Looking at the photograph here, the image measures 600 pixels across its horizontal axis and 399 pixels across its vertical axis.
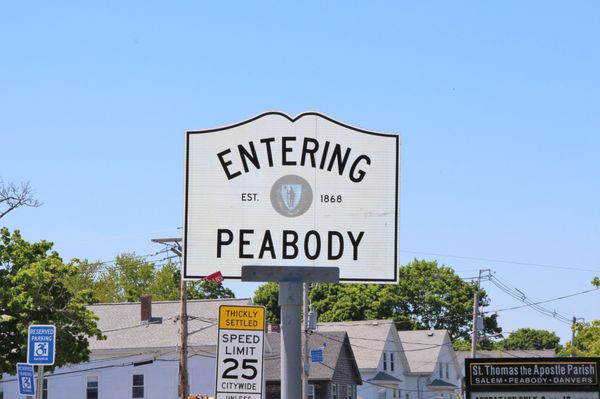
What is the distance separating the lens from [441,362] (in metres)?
91.3

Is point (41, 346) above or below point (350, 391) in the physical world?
above

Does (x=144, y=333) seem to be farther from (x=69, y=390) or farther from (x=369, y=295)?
(x=369, y=295)

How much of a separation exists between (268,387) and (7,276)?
81.1 ft

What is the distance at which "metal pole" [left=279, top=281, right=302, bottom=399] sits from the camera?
10961mm

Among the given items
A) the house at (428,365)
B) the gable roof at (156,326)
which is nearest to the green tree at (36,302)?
the gable roof at (156,326)

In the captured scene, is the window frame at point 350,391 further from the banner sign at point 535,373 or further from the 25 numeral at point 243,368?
the 25 numeral at point 243,368

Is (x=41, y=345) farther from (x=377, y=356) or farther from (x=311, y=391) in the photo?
(x=377, y=356)

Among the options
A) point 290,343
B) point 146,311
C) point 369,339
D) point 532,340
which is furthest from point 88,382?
point 532,340

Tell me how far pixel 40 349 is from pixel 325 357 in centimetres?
4775

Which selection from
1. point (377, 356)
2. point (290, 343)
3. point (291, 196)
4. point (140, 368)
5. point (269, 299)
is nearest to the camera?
point (291, 196)

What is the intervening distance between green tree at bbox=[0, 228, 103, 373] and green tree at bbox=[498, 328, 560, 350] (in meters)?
111

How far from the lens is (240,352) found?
34.1ft

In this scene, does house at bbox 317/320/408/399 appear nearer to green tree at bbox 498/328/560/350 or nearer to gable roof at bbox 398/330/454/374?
gable roof at bbox 398/330/454/374

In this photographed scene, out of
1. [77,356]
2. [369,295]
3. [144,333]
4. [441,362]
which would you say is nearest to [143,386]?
[144,333]
